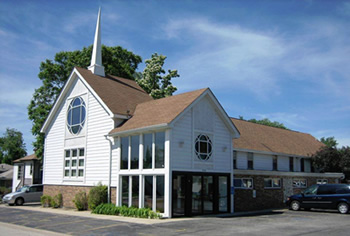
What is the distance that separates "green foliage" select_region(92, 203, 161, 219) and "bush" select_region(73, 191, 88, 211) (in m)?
2.08

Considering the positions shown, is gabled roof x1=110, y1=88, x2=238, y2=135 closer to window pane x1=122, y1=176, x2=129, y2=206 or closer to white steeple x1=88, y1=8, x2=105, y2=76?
window pane x1=122, y1=176, x2=129, y2=206

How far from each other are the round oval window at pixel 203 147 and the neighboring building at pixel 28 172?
26.0m

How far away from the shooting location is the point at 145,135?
760 inches

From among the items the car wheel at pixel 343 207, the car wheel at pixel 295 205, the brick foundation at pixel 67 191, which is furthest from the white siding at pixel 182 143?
the car wheel at pixel 343 207

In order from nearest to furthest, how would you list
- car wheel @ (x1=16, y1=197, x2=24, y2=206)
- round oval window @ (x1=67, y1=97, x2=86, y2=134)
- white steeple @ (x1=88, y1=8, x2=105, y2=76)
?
Answer: round oval window @ (x1=67, y1=97, x2=86, y2=134) → white steeple @ (x1=88, y1=8, x2=105, y2=76) → car wheel @ (x1=16, y1=197, x2=24, y2=206)

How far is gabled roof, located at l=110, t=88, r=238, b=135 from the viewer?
60.2ft

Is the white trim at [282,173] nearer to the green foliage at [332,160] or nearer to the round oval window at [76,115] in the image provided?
the green foliage at [332,160]

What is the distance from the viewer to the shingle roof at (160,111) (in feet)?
61.0

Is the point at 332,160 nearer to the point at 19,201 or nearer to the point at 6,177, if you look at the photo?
the point at 19,201

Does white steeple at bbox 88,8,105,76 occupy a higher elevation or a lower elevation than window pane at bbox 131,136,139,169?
higher

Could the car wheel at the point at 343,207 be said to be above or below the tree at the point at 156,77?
below

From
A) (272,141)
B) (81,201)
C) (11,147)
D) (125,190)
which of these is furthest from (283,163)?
(11,147)

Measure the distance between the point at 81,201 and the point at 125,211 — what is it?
15.0 ft

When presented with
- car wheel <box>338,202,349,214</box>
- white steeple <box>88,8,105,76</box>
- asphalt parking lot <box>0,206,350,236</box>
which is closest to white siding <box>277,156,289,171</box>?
car wheel <box>338,202,349,214</box>
